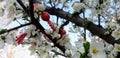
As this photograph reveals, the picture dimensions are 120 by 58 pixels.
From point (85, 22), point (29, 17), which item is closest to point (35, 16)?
point (29, 17)

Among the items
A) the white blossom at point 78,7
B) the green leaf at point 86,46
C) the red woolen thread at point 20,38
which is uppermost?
the white blossom at point 78,7

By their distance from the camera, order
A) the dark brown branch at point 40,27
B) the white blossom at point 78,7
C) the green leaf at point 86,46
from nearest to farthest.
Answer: the green leaf at point 86,46
the dark brown branch at point 40,27
the white blossom at point 78,7

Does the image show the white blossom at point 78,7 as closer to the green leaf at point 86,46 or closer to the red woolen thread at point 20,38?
the red woolen thread at point 20,38

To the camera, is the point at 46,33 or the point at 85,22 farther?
the point at 85,22

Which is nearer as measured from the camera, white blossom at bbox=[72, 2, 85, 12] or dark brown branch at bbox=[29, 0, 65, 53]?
dark brown branch at bbox=[29, 0, 65, 53]

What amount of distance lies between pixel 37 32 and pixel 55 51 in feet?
0.55

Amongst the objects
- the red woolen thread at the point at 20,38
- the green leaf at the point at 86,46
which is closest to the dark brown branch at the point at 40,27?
the red woolen thread at the point at 20,38

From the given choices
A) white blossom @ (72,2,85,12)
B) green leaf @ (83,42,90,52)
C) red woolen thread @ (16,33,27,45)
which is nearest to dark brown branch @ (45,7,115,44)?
white blossom @ (72,2,85,12)

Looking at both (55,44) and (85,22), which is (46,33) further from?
(85,22)

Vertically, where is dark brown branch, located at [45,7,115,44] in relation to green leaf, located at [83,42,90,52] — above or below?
above

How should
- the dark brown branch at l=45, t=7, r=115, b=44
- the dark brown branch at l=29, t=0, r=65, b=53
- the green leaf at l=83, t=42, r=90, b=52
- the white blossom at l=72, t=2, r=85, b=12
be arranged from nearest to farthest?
the green leaf at l=83, t=42, r=90, b=52, the dark brown branch at l=29, t=0, r=65, b=53, the white blossom at l=72, t=2, r=85, b=12, the dark brown branch at l=45, t=7, r=115, b=44

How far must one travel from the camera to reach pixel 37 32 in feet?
4.09

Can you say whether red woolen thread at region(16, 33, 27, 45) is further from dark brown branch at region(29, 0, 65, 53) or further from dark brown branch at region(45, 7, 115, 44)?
dark brown branch at region(45, 7, 115, 44)

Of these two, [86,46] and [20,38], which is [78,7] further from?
[86,46]
